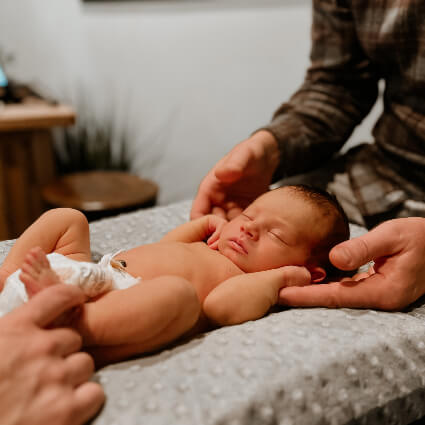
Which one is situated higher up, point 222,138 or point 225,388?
point 225,388

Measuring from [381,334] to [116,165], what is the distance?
2051 mm

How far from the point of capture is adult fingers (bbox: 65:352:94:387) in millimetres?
507

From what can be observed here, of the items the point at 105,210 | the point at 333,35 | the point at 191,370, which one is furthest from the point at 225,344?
the point at 105,210

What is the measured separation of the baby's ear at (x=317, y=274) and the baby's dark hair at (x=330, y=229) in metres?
0.01

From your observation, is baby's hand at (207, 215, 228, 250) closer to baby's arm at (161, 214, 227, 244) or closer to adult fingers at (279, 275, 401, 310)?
baby's arm at (161, 214, 227, 244)

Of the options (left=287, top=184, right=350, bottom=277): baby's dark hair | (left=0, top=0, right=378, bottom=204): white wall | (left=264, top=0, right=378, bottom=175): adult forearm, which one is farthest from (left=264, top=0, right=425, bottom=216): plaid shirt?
(left=0, top=0, right=378, bottom=204): white wall

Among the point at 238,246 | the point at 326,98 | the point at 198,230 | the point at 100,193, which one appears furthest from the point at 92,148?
the point at 238,246

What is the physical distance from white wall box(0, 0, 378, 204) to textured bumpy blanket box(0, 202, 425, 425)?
3.61 feet

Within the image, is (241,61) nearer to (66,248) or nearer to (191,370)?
(66,248)

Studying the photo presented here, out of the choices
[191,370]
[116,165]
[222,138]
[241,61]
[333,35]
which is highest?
[333,35]

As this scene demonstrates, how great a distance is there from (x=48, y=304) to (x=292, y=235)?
420 mm

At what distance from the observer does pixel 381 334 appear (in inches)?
24.7

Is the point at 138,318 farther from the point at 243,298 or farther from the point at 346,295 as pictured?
the point at 346,295

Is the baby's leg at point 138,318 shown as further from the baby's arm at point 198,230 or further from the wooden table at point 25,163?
the wooden table at point 25,163
